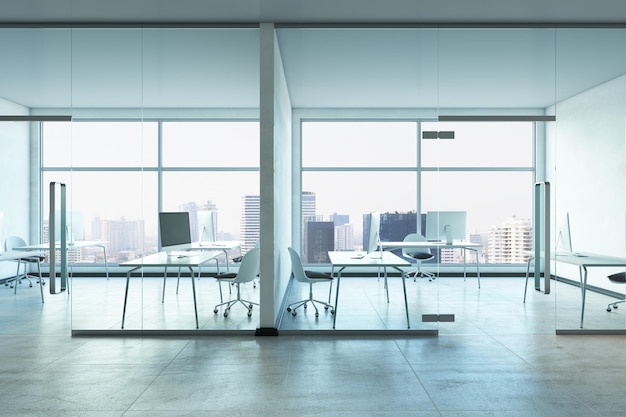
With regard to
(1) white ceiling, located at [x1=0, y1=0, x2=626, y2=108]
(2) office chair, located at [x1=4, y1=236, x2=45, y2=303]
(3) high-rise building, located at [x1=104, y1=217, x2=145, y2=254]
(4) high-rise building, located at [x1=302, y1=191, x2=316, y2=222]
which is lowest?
(2) office chair, located at [x1=4, y1=236, x2=45, y2=303]

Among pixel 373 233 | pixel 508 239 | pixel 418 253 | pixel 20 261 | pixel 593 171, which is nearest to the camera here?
pixel 593 171

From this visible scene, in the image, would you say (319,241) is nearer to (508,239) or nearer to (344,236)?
(344,236)

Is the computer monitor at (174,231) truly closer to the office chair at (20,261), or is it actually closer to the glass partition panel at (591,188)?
the office chair at (20,261)

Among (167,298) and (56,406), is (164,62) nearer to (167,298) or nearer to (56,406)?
(167,298)

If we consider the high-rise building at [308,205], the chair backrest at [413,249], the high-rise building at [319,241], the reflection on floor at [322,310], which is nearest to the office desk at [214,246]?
the reflection on floor at [322,310]

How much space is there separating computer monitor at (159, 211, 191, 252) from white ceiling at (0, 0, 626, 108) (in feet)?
6.50

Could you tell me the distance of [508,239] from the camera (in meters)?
7.42

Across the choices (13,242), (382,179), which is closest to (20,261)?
(13,242)

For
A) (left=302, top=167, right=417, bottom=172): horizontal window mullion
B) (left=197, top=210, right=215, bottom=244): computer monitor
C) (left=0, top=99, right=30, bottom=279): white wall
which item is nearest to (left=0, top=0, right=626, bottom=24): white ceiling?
(left=0, top=99, right=30, bottom=279): white wall

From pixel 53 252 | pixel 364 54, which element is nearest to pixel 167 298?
pixel 53 252

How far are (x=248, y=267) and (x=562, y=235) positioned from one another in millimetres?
3548

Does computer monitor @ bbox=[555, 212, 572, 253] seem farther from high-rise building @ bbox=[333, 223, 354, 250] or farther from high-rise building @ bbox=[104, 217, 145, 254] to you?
high-rise building @ bbox=[104, 217, 145, 254]

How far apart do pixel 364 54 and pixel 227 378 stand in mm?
4147

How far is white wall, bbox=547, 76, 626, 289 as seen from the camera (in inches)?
205
